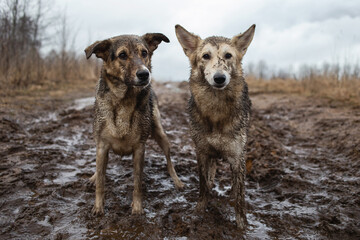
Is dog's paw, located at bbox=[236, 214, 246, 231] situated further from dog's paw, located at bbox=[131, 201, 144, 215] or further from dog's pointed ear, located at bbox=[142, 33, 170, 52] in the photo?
dog's pointed ear, located at bbox=[142, 33, 170, 52]

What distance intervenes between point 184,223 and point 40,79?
45.5 ft

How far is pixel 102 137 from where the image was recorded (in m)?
3.64

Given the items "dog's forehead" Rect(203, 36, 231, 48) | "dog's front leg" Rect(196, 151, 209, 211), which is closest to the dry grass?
"dog's forehead" Rect(203, 36, 231, 48)

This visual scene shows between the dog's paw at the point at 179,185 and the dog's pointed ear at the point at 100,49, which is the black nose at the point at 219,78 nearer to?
the dog's pointed ear at the point at 100,49

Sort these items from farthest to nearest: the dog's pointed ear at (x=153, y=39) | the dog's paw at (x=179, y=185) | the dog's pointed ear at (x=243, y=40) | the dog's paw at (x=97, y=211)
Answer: the dog's paw at (x=179, y=185), the dog's pointed ear at (x=153, y=39), the dog's pointed ear at (x=243, y=40), the dog's paw at (x=97, y=211)

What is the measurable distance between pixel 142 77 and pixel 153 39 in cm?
98

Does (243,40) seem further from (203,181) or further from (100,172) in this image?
(100,172)

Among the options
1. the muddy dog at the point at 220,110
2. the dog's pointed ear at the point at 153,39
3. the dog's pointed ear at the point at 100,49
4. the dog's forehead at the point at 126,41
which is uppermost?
the dog's pointed ear at the point at 153,39

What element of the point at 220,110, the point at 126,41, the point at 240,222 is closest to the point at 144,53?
the point at 126,41

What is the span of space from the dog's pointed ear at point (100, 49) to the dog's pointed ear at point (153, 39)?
58cm

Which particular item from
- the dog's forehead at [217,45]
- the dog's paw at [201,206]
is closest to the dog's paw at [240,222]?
the dog's paw at [201,206]

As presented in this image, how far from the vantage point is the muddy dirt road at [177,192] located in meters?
3.23

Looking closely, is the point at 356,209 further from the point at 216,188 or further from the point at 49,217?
the point at 49,217

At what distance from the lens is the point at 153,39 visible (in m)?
4.15
